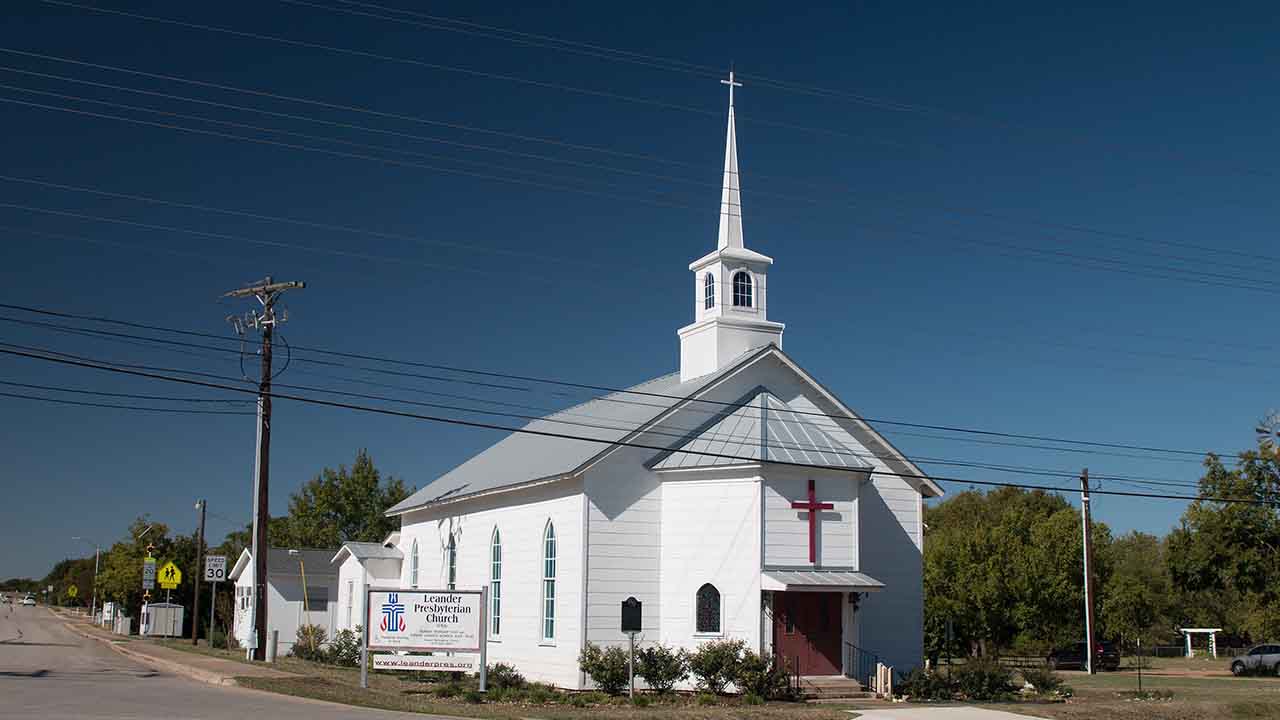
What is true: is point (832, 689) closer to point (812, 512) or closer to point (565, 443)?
point (812, 512)

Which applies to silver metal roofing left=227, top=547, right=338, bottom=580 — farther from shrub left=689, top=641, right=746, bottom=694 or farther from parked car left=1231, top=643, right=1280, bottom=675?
parked car left=1231, top=643, right=1280, bottom=675

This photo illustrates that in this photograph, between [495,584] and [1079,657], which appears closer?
[495,584]

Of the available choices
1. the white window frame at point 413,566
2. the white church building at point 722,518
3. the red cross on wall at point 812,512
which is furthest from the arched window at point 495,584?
the red cross on wall at point 812,512

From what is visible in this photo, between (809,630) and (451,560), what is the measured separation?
50.8 ft

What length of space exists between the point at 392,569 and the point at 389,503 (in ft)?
135

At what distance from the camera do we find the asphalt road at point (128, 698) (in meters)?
20.7

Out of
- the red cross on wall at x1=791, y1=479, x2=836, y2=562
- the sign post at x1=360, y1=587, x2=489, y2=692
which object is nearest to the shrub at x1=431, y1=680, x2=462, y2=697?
the sign post at x1=360, y1=587, x2=489, y2=692

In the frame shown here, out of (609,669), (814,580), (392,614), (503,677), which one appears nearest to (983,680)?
(814,580)

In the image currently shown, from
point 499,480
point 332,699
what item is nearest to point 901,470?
point 499,480

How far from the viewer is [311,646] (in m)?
43.9

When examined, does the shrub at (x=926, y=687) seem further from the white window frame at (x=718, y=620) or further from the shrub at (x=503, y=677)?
the shrub at (x=503, y=677)

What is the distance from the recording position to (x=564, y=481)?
33.1m

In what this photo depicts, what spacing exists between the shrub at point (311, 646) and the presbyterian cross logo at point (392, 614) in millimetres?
14388

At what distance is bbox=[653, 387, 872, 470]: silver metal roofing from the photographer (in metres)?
31.0
